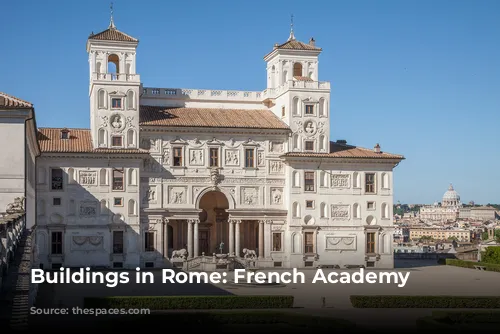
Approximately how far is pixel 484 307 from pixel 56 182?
3343cm

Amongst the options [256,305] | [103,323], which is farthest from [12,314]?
[256,305]

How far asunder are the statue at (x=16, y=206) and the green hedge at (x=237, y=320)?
6181mm

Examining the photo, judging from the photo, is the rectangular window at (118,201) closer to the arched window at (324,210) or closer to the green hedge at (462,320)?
the arched window at (324,210)

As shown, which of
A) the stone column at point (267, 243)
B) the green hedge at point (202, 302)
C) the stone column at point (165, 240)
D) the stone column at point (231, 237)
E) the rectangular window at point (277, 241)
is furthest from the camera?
the rectangular window at point (277, 241)

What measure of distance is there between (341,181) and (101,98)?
1890 cm

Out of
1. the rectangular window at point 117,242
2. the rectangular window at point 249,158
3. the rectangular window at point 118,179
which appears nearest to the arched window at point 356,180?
the rectangular window at point 249,158

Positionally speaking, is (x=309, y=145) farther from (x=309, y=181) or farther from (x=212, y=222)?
(x=212, y=222)

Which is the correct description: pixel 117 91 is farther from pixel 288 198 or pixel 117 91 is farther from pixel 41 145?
pixel 288 198

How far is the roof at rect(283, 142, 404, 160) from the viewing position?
231 feet

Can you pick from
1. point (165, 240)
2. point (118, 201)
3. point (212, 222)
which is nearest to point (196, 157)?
point (212, 222)

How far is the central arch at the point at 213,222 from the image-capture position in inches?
2872

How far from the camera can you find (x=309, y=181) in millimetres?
71188

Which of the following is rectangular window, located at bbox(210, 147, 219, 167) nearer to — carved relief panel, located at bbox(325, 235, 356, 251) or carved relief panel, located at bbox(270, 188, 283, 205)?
carved relief panel, located at bbox(270, 188, 283, 205)

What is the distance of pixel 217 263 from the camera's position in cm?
6719
